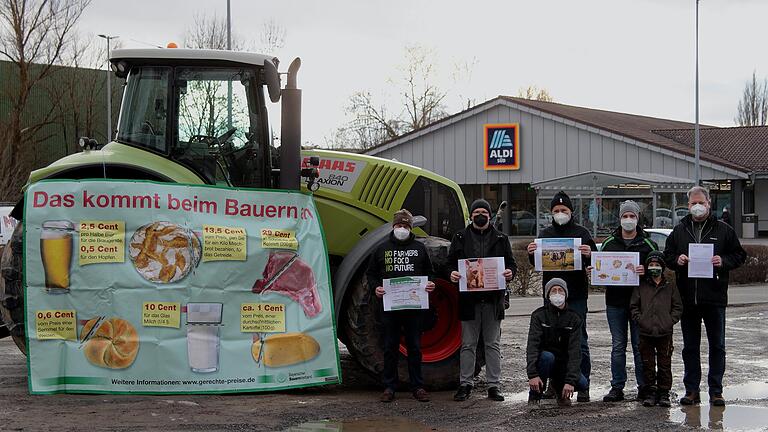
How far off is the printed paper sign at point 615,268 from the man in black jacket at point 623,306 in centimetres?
8

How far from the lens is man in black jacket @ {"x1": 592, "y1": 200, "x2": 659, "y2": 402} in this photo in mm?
9711

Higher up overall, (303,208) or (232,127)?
(232,127)

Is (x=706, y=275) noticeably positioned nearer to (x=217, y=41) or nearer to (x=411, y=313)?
(x=411, y=313)

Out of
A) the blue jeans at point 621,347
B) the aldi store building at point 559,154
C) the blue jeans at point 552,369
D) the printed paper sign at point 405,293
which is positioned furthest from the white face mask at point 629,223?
the aldi store building at point 559,154

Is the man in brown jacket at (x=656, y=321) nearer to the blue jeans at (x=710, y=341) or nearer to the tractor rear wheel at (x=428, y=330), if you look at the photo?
the blue jeans at (x=710, y=341)

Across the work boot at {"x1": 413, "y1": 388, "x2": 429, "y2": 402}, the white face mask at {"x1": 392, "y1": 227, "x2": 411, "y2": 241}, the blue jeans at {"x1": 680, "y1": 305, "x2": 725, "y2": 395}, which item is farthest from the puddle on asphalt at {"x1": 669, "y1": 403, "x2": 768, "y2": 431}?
the white face mask at {"x1": 392, "y1": 227, "x2": 411, "y2": 241}

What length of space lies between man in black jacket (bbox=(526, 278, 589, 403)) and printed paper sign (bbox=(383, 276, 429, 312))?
1076 mm

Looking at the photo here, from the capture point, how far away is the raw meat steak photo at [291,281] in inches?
390

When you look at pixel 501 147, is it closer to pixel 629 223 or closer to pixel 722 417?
pixel 629 223

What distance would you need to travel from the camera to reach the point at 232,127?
10.2 metres

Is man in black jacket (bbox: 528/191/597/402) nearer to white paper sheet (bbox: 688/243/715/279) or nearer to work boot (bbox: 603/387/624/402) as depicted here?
work boot (bbox: 603/387/624/402)

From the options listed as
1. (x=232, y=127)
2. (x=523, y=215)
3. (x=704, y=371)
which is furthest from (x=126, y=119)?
(x=523, y=215)

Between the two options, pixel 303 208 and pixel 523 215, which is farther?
pixel 523 215

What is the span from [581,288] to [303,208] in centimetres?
280
